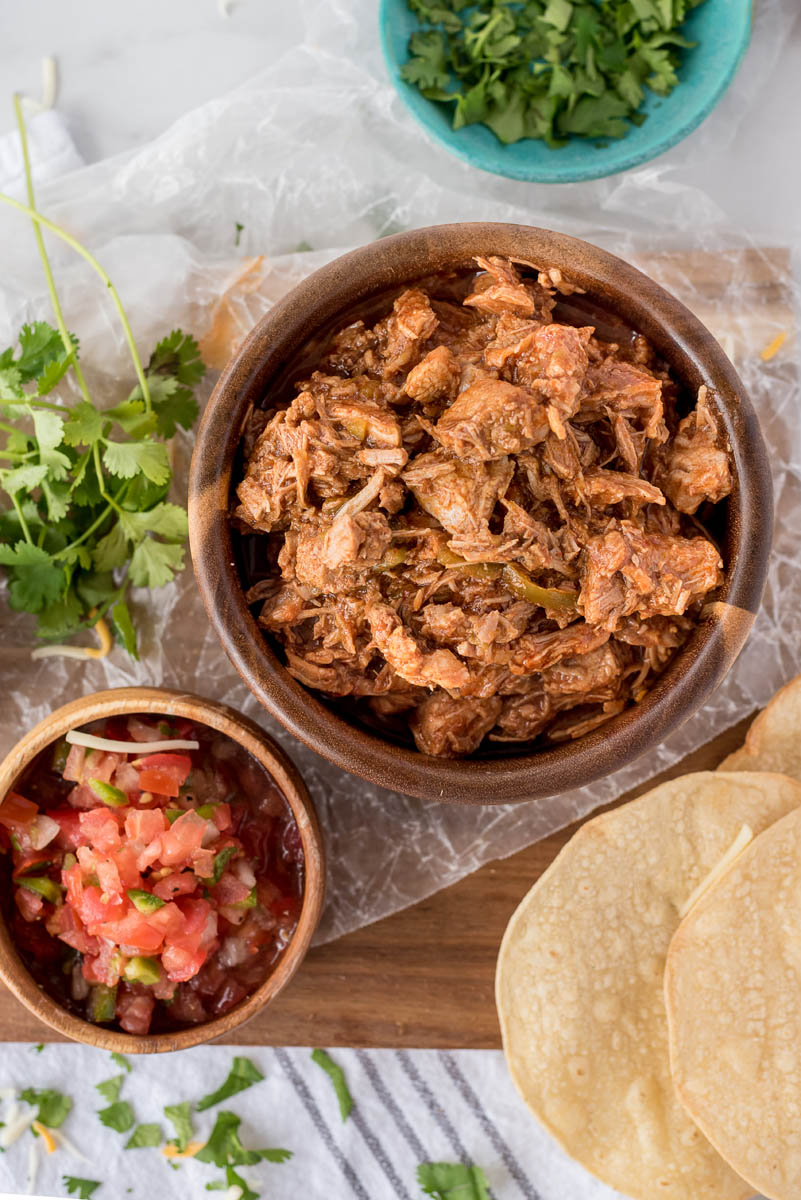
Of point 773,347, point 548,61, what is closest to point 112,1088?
point 773,347

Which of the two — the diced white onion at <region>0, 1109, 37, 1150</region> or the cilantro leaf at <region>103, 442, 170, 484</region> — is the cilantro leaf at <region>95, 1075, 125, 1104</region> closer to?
the diced white onion at <region>0, 1109, 37, 1150</region>

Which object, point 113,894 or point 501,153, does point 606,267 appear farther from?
point 113,894

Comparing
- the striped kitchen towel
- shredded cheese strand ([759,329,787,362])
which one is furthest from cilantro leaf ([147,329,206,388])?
the striped kitchen towel

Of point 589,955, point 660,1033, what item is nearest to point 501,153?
point 589,955

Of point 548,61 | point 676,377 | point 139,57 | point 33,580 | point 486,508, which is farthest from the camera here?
point 139,57

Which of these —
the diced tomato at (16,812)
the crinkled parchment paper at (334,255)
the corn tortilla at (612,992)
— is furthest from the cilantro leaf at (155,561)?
the corn tortilla at (612,992)

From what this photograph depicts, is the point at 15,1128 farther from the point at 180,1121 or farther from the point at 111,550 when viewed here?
the point at 111,550
